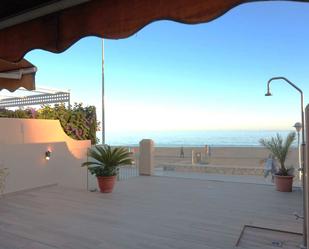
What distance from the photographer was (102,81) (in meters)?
13.0

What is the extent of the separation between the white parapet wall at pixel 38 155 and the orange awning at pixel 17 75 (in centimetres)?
217

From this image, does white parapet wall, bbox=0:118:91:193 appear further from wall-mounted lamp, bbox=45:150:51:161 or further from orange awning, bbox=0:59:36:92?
orange awning, bbox=0:59:36:92

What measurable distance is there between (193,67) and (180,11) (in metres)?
16.2

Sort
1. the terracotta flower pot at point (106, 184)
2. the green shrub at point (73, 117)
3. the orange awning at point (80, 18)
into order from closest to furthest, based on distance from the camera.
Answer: the orange awning at point (80, 18)
the terracotta flower pot at point (106, 184)
the green shrub at point (73, 117)

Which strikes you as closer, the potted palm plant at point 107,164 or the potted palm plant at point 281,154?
the potted palm plant at point 107,164

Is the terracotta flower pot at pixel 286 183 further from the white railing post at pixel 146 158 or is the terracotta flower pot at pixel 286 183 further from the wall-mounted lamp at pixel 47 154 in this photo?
the wall-mounted lamp at pixel 47 154

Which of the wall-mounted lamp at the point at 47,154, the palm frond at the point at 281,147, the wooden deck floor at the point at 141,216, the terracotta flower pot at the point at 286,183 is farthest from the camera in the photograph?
the wall-mounted lamp at the point at 47,154

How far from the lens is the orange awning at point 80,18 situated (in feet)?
4.45

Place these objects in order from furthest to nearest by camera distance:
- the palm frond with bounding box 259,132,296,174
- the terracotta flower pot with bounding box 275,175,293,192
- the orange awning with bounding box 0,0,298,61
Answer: the palm frond with bounding box 259,132,296,174
the terracotta flower pot with bounding box 275,175,293,192
the orange awning with bounding box 0,0,298,61

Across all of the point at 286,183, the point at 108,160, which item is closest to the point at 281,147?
the point at 286,183

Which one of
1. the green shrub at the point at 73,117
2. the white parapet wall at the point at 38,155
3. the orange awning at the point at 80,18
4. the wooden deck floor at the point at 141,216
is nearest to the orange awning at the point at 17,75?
the orange awning at the point at 80,18

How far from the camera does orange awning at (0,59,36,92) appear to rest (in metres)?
3.24

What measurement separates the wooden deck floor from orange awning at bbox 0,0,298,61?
1998mm

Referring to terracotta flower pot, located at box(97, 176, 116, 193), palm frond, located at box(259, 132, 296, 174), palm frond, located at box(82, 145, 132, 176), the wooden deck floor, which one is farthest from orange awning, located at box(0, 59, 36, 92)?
palm frond, located at box(259, 132, 296, 174)
